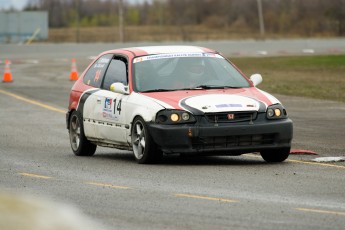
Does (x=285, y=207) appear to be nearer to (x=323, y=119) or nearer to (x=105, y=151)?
(x=105, y=151)

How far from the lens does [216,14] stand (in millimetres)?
106250

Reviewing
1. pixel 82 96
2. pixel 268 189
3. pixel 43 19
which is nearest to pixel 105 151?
pixel 82 96

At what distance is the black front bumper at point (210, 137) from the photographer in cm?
1178

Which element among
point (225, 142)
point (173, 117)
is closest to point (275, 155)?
point (225, 142)

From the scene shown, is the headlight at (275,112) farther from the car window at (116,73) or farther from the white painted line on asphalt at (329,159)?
the car window at (116,73)

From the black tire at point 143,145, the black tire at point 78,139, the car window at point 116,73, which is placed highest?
the car window at point 116,73

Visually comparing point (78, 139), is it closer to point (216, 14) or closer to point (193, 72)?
point (193, 72)

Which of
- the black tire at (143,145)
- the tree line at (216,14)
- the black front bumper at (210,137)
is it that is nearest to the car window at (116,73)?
the black tire at (143,145)

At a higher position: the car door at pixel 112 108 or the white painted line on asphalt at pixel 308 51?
the car door at pixel 112 108

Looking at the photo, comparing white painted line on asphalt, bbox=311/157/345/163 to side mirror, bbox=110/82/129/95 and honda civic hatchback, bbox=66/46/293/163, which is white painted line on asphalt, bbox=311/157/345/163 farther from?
side mirror, bbox=110/82/129/95

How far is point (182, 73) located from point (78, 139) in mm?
1909

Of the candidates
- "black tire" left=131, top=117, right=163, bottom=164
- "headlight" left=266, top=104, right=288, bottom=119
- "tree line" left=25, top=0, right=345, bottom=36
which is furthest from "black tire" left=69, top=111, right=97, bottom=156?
"tree line" left=25, top=0, right=345, bottom=36

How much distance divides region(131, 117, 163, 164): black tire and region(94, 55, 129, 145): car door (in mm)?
240

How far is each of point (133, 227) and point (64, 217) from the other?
9.90 feet
